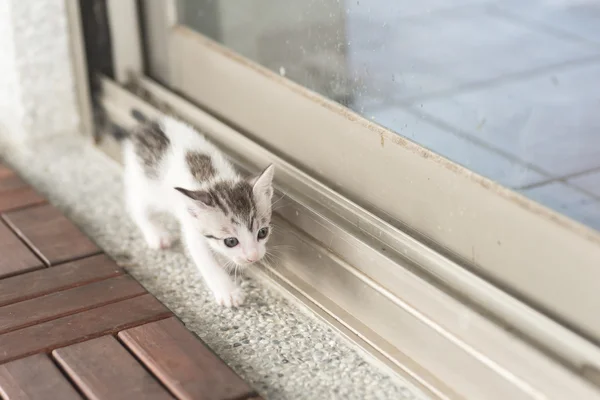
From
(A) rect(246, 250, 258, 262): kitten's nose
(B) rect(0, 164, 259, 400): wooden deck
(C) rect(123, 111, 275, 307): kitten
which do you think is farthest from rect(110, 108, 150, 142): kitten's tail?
(A) rect(246, 250, 258, 262): kitten's nose

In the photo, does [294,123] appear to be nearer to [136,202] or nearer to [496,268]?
[136,202]

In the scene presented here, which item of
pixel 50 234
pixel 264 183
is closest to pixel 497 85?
pixel 264 183

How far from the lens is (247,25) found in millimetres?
1959

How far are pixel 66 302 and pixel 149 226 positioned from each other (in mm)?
318

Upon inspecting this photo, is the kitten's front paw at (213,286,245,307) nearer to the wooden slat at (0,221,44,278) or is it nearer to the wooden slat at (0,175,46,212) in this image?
the wooden slat at (0,221,44,278)

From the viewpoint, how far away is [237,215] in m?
1.52

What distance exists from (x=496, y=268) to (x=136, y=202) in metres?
0.84

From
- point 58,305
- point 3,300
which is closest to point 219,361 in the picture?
point 58,305

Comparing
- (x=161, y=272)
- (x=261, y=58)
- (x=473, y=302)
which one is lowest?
(x=161, y=272)

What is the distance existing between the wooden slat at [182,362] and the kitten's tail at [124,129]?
575mm

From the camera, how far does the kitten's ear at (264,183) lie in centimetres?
154

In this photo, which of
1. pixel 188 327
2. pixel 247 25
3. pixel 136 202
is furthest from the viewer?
pixel 247 25

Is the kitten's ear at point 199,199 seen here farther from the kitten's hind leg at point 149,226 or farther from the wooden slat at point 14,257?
the wooden slat at point 14,257

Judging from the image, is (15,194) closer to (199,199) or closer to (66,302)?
→ (66,302)
